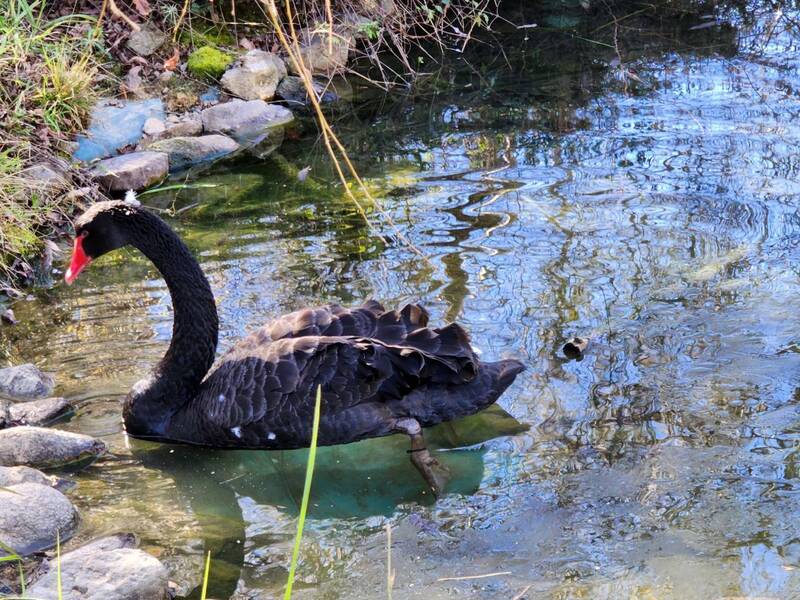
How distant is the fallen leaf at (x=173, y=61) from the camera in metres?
9.26

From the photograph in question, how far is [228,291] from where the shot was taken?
588 cm

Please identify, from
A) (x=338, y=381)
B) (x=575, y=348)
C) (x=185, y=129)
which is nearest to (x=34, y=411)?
(x=338, y=381)

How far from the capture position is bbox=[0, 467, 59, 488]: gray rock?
4.01 meters

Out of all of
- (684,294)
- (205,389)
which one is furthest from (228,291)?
(684,294)

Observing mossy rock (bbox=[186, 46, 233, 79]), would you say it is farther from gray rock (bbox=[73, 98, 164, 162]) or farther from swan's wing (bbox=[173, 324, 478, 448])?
swan's wing (bbox=[173, 324, 478, 448])

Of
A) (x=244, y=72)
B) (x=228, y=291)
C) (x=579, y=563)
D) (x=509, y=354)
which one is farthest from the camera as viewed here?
(x=244, y=72)

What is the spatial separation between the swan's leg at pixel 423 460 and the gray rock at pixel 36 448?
56.5 inches

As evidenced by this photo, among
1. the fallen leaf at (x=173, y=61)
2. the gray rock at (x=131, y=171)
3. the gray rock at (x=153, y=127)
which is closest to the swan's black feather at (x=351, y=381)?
the gray rock at (x=131, y=171)

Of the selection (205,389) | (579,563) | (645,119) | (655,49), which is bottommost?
(579,563)

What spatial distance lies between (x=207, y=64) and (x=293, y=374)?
219 inches

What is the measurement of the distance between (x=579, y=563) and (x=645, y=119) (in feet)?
17.1

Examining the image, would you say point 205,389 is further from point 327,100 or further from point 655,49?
point 655,49

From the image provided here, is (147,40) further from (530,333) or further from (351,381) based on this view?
(351,381)

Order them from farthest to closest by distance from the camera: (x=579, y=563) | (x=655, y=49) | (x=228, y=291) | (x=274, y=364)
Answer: (x=655, y=49)
(x=228, y=291)
(x=274, y=364)
(x=579, y=563)
